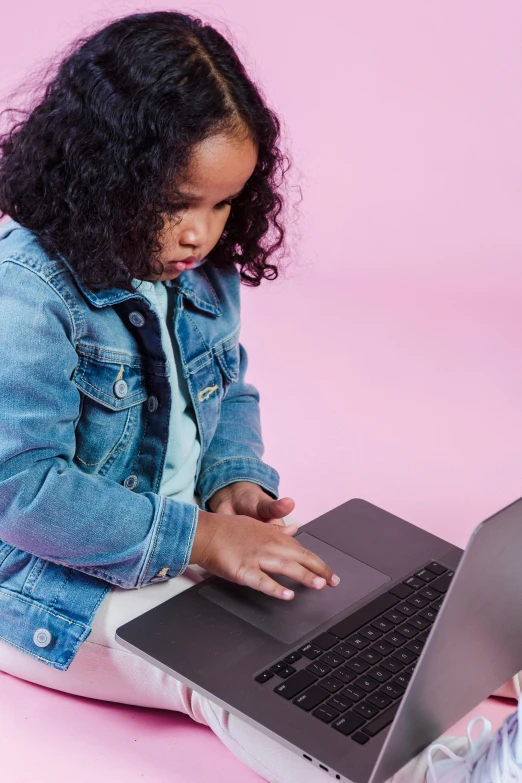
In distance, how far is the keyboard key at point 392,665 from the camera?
1.09m

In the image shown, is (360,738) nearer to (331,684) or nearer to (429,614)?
(331,684)

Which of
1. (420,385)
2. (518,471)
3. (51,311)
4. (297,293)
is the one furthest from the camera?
(297,293)

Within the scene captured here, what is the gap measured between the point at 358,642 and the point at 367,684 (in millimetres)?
58

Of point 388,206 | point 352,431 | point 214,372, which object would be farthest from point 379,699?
point 388,206

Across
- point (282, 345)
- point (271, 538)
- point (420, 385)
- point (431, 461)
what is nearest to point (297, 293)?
point (282, 345)

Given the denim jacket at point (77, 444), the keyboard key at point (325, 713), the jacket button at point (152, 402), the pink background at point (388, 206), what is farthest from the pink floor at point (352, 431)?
the jacket button at point (152, 402)

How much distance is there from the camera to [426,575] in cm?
124

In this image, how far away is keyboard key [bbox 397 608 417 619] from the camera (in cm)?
118

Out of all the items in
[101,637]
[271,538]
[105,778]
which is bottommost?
[105,778]

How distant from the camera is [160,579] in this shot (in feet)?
3.94

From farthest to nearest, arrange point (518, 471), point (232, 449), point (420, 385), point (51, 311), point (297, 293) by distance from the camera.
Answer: point (297, 293), point (420, 385), point (518, 471), point (232, 449), point (51, 311)

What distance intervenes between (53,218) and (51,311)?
103mm

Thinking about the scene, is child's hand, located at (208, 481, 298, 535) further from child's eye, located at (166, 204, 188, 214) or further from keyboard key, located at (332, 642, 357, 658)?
child's eye, located at (166, 204, 188, 214)

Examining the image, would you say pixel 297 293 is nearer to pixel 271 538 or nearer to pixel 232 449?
pixel 232 449
